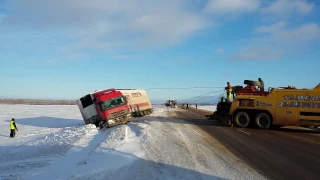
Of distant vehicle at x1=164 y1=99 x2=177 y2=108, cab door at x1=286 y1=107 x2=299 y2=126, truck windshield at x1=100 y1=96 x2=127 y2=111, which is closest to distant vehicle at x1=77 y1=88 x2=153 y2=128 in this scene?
truck windshield at x1=100 y1=96 x2=127 y2=111

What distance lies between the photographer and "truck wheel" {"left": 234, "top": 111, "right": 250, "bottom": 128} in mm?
20177

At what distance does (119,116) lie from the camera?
24109 millimetres

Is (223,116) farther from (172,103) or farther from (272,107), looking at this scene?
(172,103)

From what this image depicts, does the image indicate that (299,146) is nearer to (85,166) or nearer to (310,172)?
(310,172)

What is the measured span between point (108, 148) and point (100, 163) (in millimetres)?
2372

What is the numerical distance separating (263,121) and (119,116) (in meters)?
10.5

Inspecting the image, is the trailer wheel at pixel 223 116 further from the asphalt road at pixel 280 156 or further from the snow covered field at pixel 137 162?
the snow covered field at pixel 137 162

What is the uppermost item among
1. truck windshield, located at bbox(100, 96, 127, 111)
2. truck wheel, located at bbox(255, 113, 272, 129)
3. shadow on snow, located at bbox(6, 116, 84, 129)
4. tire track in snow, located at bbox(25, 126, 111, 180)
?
truck windshield, located at bbox(100, 96, 127, 111)

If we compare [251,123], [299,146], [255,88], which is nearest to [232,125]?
[251,123]

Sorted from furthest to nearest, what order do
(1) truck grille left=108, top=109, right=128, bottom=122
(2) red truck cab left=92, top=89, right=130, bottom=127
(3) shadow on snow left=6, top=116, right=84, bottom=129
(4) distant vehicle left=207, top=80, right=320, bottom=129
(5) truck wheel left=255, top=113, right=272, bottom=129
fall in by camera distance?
(3) shadow on snow left=6, top=116, right=84, bottom=129 → (1) truck grille left=108, top=109, right=128, bottom=122 → (2) red truck cab left=92, top=89, right=130, bottom=127 → (5) truck wheel left=255, top=113, right=272, bottom=129 → (4) distant vehicle left=207, top=80, right=320, bottom=129

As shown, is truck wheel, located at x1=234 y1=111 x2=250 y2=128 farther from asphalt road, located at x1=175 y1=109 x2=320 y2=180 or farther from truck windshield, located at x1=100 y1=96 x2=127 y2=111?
truck windshield, located at x1=100 y1=96 x2=127 y2=111

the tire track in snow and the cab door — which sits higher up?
the cab door

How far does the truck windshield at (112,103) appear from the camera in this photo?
23875 millimetres

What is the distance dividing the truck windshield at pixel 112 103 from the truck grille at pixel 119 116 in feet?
2.01
